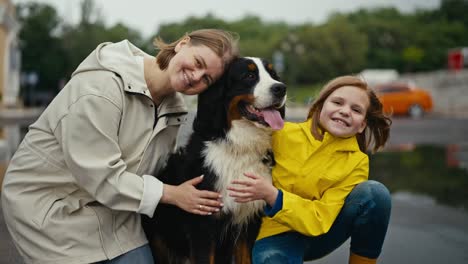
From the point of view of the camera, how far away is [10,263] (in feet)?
11.0

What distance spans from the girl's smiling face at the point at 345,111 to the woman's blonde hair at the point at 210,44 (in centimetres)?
61

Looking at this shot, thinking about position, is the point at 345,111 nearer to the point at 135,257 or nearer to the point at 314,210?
the point at 314,210

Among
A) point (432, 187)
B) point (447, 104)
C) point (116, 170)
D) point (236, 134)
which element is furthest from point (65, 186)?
point (447, 104)

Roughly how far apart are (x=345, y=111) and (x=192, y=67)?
Answer: 0.88m

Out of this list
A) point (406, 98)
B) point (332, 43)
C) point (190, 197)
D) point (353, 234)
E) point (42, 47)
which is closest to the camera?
point (190, 197)

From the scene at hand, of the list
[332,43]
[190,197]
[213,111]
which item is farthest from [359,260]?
[332,43]

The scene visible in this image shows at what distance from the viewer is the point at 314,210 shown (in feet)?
8.61

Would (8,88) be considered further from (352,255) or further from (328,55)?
(352,255)

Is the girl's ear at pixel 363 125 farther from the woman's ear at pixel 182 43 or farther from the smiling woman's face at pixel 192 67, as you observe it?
the woman's ear at pixel 182 43

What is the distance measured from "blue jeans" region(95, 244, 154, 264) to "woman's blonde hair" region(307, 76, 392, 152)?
45.1 inches

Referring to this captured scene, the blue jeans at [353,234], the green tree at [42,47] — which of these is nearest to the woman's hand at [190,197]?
the blue jeans at [353,234]

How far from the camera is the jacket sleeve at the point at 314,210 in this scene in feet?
8.48

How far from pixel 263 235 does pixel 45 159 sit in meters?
1.27

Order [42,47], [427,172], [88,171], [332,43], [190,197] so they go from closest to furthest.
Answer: [88,171]
[190,197]
[427,172]
[42,47]
[332,43]
